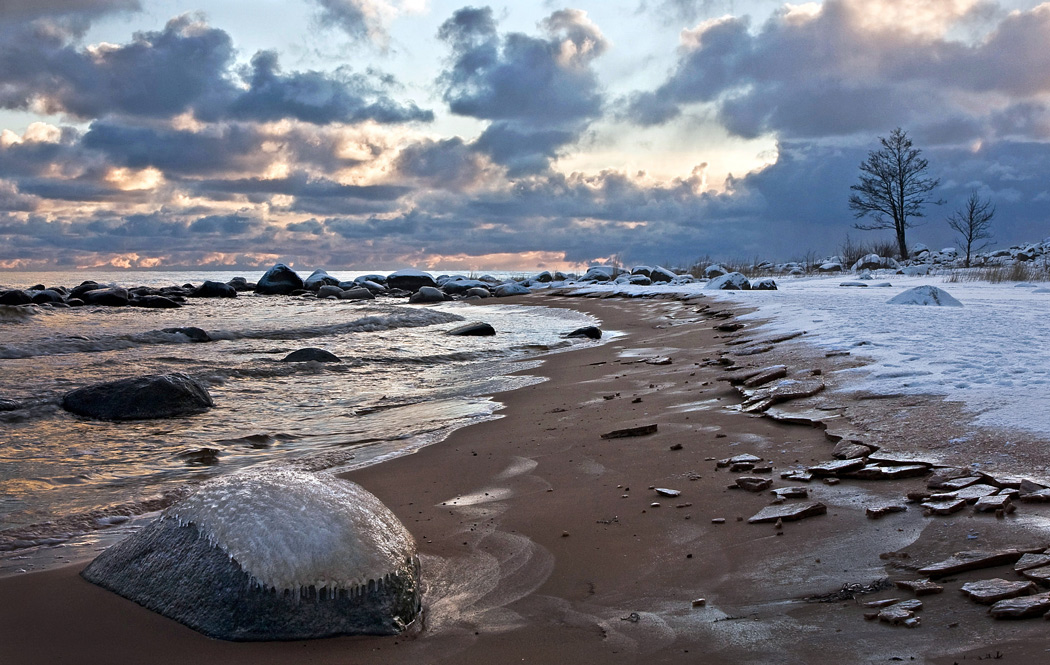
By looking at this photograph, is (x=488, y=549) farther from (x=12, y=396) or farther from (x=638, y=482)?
(x=12, y=396)

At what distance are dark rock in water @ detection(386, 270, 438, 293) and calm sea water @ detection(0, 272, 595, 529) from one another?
22.2 m

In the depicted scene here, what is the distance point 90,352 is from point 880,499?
11.1m

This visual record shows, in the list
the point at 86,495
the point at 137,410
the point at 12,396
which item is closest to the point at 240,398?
the point at 137,410

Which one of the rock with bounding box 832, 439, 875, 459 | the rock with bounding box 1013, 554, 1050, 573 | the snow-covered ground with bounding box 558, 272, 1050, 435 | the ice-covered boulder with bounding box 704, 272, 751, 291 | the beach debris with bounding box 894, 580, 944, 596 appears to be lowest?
the beach debris with bounding box 894, 580, 944, 596

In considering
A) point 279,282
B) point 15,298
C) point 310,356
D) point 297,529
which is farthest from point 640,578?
point 279,282

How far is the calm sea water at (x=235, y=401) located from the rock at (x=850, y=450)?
2.69 metres

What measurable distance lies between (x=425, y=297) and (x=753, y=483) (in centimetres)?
2333

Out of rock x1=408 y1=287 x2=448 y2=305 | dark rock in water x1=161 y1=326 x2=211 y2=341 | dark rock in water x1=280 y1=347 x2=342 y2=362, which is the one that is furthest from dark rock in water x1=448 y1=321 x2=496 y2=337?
rock x1=408 y1=287 x2=448 y2=305

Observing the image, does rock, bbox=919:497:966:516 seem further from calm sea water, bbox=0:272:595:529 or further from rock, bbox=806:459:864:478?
calm sea water, bbox=0:272:595:529

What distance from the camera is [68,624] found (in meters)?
2.29

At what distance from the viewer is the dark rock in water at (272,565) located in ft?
7.20

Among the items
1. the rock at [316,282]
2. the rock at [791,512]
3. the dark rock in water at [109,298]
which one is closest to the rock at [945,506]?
the rock at [791,512]

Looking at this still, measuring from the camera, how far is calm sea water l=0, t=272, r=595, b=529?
14.2 ft

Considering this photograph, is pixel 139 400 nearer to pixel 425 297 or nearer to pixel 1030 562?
pixel 1030 562
